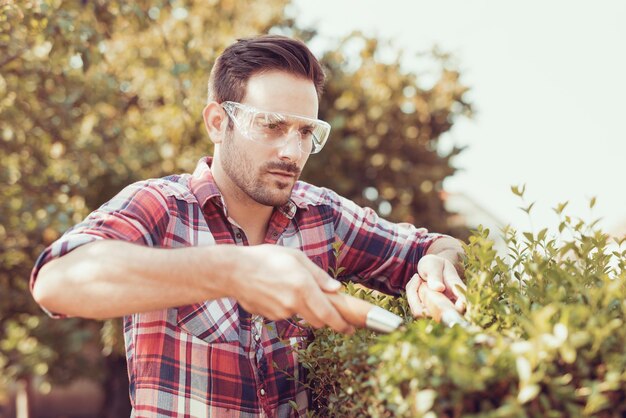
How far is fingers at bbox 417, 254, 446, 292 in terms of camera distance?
2.34 m

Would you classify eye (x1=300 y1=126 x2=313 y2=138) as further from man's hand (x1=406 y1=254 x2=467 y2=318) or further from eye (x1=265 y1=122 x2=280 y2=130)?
man's hand (x1=406 y1=254 x2=467 y2=318)

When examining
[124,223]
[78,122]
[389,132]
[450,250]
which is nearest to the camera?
[124,223]

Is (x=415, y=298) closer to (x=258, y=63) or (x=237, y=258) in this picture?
(x=237, y=258)

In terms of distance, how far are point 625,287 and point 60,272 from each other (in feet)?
5.30

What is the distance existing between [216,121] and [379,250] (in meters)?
1.03

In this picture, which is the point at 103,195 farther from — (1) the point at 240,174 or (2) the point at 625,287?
(2) the point at 625,287

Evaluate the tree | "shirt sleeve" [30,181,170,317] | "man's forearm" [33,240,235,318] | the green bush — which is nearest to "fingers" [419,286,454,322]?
the green bush

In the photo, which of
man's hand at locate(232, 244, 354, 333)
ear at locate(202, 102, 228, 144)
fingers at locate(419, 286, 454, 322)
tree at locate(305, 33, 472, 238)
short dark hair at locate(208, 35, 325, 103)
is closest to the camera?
man's hand at locate(232, 244, 354, 333)

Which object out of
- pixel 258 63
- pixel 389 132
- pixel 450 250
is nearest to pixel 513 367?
pixel 450 250

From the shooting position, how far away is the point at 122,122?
1147 centimetres

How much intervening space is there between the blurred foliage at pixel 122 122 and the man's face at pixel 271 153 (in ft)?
7.24

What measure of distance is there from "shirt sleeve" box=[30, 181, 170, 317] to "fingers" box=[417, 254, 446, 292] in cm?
101

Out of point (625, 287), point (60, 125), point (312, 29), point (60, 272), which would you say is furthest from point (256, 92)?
point (312, 29)

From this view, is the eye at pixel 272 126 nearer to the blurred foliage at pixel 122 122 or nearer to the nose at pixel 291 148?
the nose at pixel 291 148
